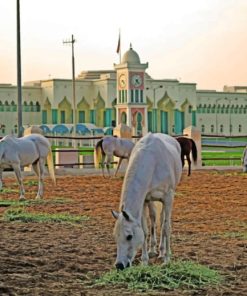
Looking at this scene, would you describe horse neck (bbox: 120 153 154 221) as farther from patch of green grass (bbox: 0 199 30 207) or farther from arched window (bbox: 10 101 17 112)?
arched window (bbox: 10 101 17 112)

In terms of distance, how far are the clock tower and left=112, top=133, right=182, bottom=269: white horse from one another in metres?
77.5

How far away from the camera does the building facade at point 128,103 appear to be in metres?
87.4

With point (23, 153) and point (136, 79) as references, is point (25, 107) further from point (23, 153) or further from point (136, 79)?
point (23, 153)

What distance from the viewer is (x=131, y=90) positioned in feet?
284

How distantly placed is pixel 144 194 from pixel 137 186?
11cm

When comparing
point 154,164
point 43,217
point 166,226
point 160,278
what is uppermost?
point 154,164

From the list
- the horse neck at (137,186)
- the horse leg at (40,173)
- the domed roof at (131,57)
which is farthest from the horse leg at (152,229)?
the domed roof at (131,57)

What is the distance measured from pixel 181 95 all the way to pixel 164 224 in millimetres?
89767

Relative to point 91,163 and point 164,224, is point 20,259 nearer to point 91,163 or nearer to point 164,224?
point 164,224

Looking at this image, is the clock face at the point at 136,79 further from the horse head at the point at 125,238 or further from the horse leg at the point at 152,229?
the horse head at the point at 125,238

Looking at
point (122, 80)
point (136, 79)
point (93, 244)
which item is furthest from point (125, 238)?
point (122, 80)

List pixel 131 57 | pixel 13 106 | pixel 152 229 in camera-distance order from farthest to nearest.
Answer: pixel 13 106 → pixel 131 57 → pixel 152 229

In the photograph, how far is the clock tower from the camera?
8606cm

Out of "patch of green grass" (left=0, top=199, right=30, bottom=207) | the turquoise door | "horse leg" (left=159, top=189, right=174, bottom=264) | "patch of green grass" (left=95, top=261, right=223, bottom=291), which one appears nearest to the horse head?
"patch of green grass" (left=95, top=261, right=223, bottom=291)
